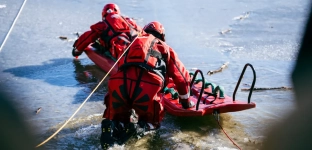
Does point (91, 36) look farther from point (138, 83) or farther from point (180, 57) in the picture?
point (138, 83)

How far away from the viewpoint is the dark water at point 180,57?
4816 millimetres

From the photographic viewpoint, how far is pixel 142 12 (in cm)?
1057

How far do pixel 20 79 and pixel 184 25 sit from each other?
4420mm

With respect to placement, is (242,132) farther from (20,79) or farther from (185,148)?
(20,79)

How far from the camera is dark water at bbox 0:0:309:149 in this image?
190 inches

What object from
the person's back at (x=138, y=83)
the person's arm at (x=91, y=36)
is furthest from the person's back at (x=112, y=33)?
the person's back at (x=138, y=83)

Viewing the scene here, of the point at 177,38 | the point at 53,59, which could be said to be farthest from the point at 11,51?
the point at 177,38

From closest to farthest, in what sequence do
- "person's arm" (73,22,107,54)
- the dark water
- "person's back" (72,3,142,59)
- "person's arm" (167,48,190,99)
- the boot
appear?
the boot < "person's arm" (167,48,190,99) < the dark water < "person's back" (72,3,142,59) < "person's arm" (73,22,107,54)

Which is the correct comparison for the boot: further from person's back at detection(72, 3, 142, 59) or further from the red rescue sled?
person's back at detection(72, 3, 142, 59)

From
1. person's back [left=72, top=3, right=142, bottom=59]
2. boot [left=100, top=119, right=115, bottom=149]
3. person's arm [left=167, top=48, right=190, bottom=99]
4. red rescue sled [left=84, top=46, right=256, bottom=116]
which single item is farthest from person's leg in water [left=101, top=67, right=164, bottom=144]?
person's back [left=72, top=3, right=142, bottom=59]

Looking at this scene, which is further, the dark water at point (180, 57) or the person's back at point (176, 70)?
the dark water at point (180, 57)

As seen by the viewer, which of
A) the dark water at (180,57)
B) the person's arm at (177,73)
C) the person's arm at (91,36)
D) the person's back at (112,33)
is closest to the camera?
the person's arm at (177,73)

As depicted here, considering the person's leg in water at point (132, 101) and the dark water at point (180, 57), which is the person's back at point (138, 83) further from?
the dark water at point (180, 57)

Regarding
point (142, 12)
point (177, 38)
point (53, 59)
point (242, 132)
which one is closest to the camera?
point (242, 132)
